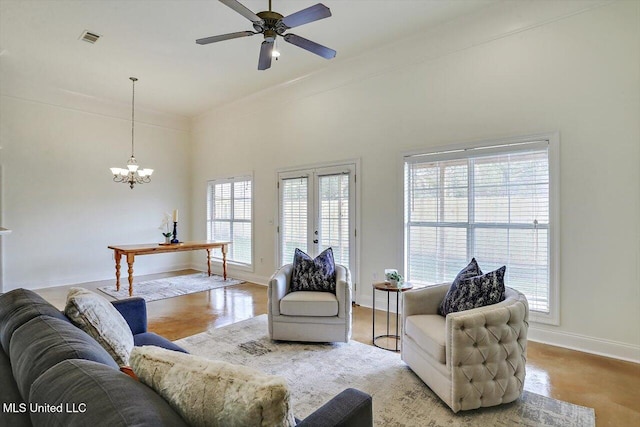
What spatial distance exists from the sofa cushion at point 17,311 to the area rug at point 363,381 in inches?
61.7

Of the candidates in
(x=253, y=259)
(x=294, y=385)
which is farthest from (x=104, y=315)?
(x=253, y=259)

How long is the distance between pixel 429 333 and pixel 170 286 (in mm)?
4948

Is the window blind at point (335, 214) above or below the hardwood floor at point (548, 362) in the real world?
above

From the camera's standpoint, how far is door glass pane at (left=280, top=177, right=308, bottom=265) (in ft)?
18.2

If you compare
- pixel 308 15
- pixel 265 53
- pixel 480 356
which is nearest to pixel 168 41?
pixel 265 53

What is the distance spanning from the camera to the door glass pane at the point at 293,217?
5539 millimetres

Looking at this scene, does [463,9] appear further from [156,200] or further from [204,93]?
[156,200]

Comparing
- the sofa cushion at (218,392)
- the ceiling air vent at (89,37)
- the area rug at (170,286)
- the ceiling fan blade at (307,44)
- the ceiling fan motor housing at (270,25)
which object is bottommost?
the area rug at (170,286)

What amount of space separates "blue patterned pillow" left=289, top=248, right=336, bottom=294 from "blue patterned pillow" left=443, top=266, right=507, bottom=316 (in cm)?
135

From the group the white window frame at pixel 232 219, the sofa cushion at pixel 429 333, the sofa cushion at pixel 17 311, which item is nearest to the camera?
the sofa cushion at pixel 17 311

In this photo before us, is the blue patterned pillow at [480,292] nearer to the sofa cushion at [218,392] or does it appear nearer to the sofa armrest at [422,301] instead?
the sofa armrest at [422,301]

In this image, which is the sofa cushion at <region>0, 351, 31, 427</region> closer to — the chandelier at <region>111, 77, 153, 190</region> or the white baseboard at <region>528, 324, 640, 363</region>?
the white baseboard at <region>528, 324, 640, 363</region>

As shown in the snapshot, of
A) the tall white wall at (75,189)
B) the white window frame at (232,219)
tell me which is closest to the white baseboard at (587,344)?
the white window frame at (232,219)

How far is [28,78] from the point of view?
5.48 metres
